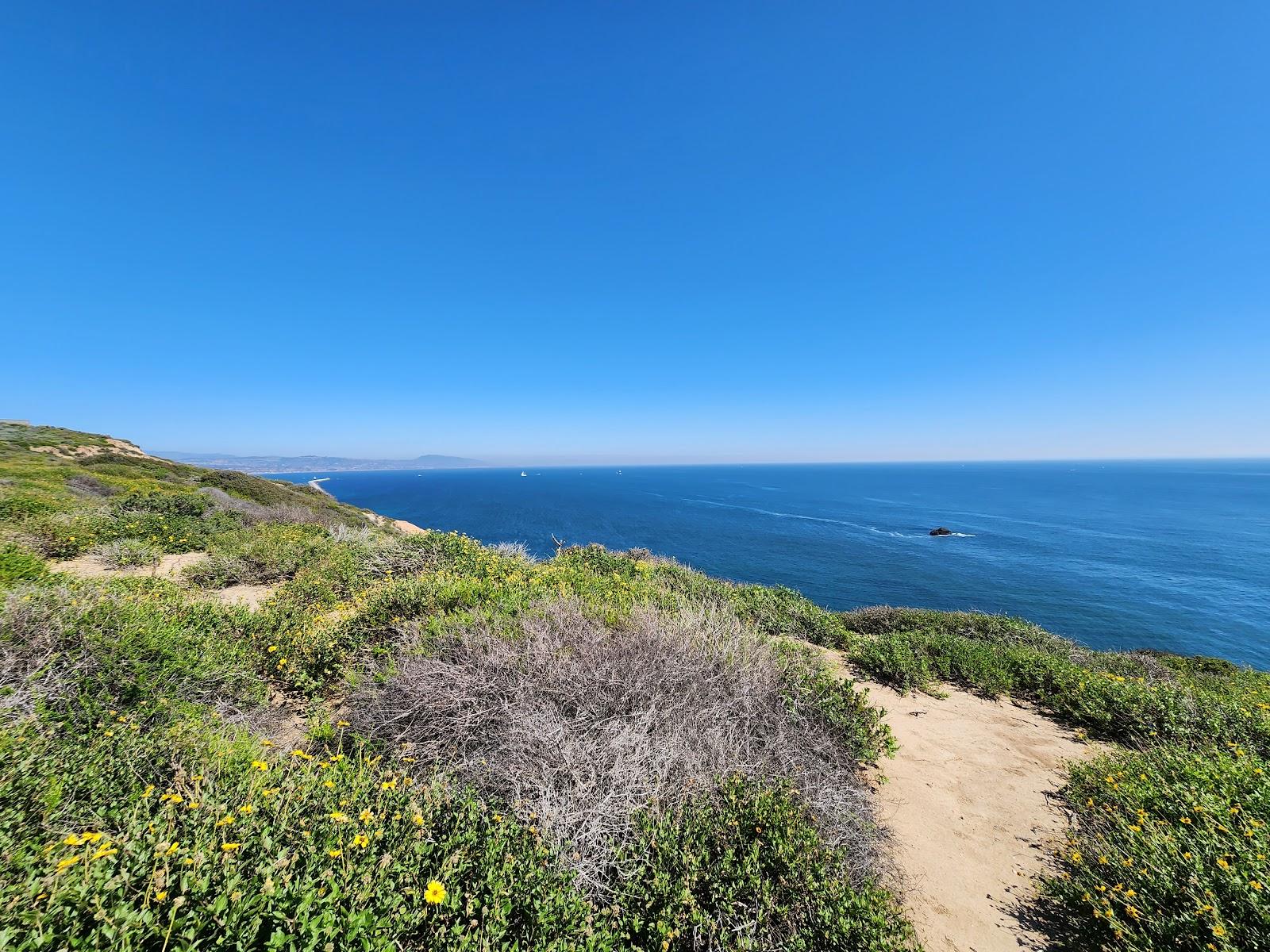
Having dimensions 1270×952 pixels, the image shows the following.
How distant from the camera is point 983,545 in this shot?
1734 inches

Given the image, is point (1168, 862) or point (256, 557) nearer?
point (1168, 862)

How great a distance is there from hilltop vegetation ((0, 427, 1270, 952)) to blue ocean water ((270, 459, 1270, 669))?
75.1 ft

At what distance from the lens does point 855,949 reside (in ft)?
9.46

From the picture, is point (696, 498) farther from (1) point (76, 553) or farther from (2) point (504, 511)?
(1) point (76, 553)

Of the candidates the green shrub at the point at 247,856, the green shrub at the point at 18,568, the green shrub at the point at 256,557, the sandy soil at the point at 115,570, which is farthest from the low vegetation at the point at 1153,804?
the sandy soil at the point at 115,570

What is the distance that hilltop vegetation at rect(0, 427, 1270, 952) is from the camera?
228 centimetres

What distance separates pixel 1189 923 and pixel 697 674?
3.65 metres

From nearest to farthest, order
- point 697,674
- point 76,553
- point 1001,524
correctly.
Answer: point 697,674 < point 76,553 < point 1001,524

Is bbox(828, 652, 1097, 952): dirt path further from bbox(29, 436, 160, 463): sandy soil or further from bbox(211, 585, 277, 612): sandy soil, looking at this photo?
bbox(29, 436, 160, 463): sandy soil

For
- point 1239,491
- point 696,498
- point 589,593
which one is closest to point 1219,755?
point 589,593

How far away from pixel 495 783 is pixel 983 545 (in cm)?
5422

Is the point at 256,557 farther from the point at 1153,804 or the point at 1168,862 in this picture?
the point at 1153,804

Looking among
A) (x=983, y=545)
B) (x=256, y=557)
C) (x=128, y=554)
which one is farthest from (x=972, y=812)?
(x=983, y=545)

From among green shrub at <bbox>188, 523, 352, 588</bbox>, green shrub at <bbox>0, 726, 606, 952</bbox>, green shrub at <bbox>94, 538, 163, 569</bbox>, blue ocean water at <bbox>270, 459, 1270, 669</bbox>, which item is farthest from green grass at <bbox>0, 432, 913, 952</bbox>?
blue ocean water at <bbox>270, 459, 1270, 669</bbox>
